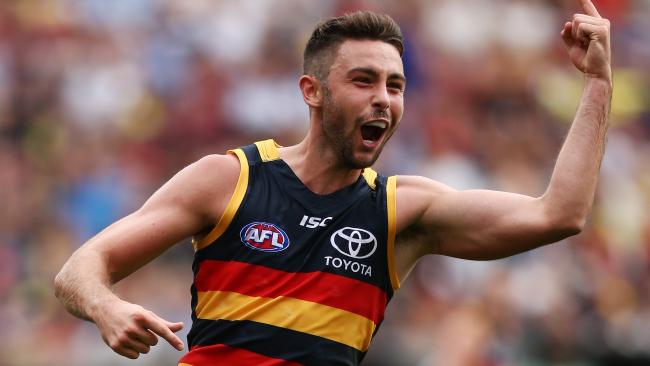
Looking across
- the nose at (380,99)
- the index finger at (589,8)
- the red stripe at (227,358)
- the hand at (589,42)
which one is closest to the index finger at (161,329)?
the red stripe at (227,358)

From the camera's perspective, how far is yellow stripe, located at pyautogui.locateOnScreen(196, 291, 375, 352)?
616cm

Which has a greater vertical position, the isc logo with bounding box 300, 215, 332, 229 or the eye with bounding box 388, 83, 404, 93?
the eye with bounding box 388, 83, 404, 93

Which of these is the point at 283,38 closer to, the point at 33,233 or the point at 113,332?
the point at 33,233

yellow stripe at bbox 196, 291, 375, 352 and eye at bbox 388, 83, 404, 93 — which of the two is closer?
yellow stripe at bbox 196, 291, 375, 352

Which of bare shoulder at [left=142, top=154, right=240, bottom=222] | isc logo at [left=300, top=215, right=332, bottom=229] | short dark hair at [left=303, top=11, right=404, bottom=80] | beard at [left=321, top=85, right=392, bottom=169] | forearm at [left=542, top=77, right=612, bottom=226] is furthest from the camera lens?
short dark hair at [left=303, top=11, right=404, bottom=80]

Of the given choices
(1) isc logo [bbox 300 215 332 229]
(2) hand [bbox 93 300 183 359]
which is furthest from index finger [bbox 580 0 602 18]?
(2) hand [bbox 93 300 183 359]

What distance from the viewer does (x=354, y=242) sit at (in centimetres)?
637

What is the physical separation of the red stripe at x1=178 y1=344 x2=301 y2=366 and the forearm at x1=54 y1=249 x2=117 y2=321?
576 mm

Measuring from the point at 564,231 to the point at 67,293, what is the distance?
2.34 metres

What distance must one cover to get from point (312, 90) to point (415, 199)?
2.66 ft

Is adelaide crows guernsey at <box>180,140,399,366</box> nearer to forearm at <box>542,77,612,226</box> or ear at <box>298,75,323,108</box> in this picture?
ear at <box>298,75,323,108</box>

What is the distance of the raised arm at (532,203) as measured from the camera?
234 inches

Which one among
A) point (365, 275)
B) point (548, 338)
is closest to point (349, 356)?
point (365, 275)

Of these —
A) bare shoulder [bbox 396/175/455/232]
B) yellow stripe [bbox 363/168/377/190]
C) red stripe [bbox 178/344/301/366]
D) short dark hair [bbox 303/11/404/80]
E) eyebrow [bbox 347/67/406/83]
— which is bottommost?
red stripe [bbox 178/344/301/366]
